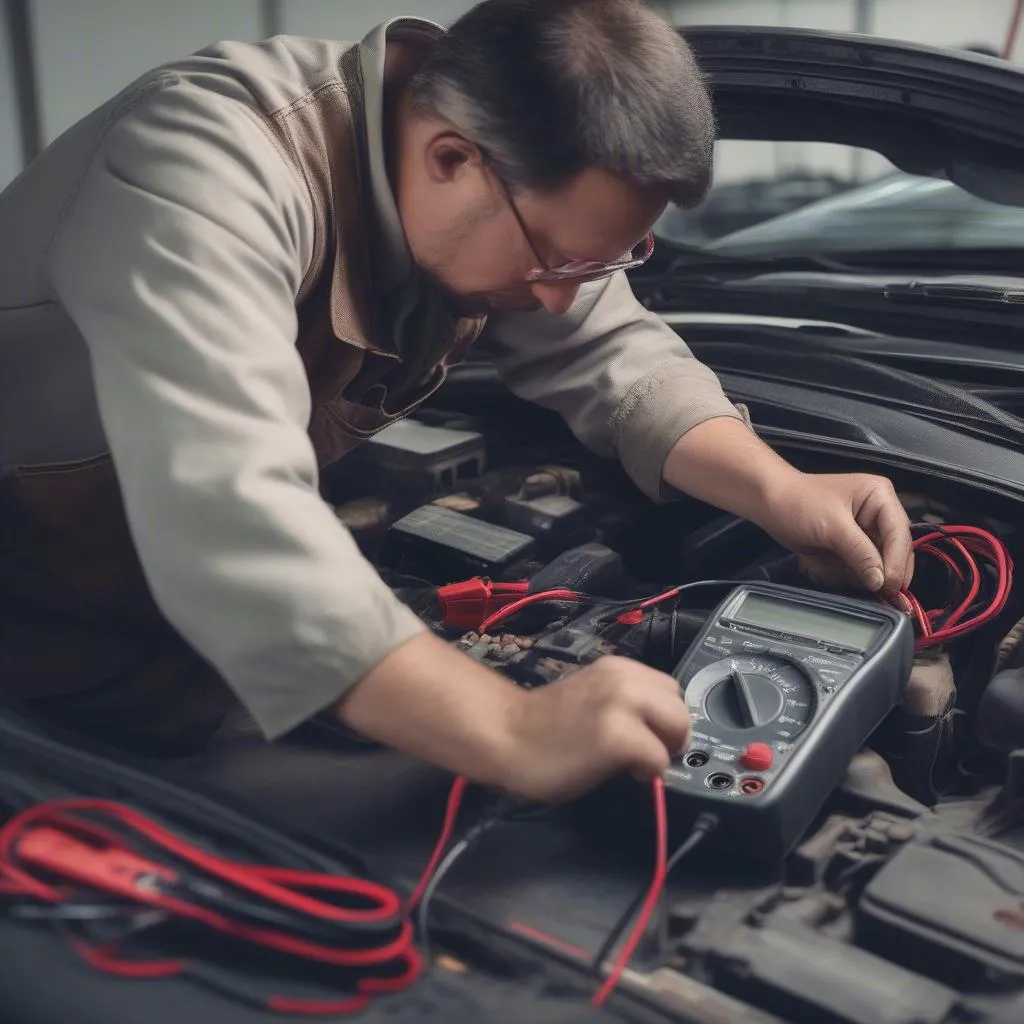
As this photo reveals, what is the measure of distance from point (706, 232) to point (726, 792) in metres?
1.20

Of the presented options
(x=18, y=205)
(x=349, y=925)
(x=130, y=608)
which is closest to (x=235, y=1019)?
(x=349, y=925)

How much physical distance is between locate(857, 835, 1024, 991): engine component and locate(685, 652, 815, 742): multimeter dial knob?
0.12 meters

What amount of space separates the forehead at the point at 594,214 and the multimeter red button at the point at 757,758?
0.46m

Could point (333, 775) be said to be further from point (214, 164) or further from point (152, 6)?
point (152, 6)

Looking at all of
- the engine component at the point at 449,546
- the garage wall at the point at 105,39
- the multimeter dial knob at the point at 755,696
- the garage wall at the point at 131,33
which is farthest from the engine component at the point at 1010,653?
the garage wall at the point at 105,39

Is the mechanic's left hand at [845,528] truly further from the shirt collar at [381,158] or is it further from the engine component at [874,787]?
the shirt collar at [381,158]

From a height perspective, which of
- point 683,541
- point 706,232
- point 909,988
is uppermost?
point 706,232

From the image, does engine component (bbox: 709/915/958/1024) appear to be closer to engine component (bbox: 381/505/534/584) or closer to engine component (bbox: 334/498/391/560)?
engine component (bbox: 381/505/534/584)

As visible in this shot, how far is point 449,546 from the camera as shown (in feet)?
4.05

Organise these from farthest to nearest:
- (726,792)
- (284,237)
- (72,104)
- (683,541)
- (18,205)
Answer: (72,104)
(683,541)
(18,205)
(284,237)
(726,792)

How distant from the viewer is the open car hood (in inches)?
50.5

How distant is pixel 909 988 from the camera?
692 millimetres

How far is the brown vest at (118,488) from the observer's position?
1050mm

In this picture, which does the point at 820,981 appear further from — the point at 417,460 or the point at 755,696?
the point at 417,460
